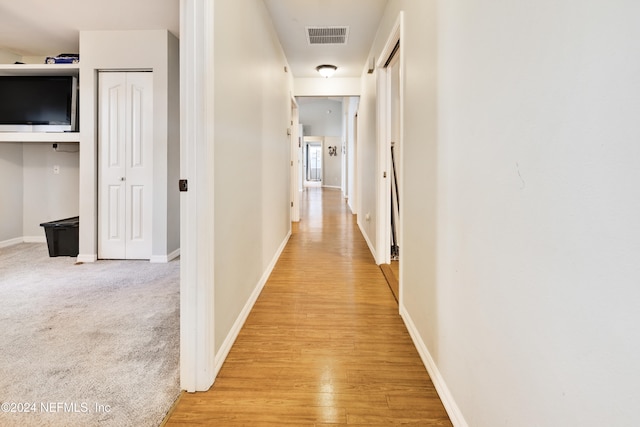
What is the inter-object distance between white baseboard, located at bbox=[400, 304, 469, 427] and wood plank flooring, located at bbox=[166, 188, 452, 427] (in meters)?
0.03

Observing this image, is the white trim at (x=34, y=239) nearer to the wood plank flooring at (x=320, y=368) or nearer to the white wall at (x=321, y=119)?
A: the wood plank flooring at (x=320, y=368)

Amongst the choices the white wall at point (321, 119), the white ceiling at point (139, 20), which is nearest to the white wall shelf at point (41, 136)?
the white ceiling at point (139, 20)

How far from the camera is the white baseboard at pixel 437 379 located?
129 cm

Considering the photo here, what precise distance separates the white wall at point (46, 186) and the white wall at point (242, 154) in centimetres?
304

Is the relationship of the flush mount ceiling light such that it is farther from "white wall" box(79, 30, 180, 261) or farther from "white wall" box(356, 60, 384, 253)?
"white wall" box(79, 30, 180, 261)

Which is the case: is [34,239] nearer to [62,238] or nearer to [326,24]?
[62,238]

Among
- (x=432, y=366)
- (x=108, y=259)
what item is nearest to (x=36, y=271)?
(x=108, y=259)

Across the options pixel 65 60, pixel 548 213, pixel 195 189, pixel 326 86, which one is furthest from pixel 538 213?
pixel 326 86

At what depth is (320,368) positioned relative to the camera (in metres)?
1.71

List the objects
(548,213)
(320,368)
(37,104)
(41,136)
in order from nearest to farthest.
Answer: (548,213) → (320,368) → (41,136) → (37,104)

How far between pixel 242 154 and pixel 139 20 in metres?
2.38

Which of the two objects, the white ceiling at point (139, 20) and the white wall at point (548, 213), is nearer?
the white wall at point (548, 213)

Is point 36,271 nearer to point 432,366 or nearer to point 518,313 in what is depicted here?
point 432,366

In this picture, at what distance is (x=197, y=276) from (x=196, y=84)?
32.6 inches
